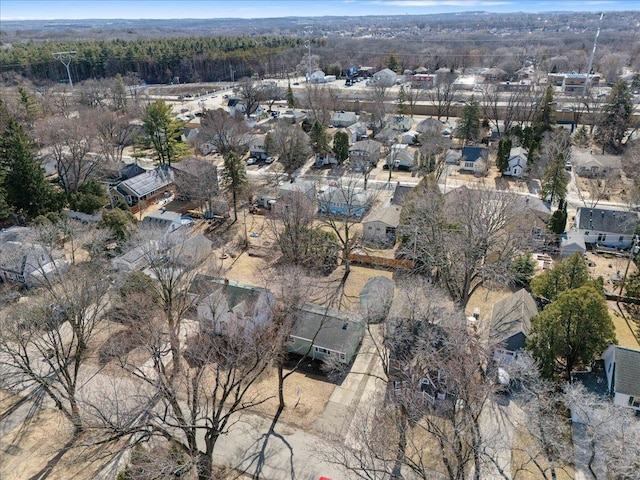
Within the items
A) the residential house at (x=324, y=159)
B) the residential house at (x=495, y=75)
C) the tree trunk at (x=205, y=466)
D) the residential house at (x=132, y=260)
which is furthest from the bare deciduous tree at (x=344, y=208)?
the residential house at (x=495, y=75)

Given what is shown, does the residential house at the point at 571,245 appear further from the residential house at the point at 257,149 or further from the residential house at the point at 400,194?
the residential house at the point at 257,149

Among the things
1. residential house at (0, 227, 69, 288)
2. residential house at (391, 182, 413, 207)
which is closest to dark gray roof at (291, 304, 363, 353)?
residential house at (0, 227, 69, 288)

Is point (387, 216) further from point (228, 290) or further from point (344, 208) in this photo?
point (228, 290)

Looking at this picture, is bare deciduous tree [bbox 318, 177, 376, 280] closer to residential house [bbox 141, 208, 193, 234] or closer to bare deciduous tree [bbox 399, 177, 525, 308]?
bare deciduous tree [bbox 399, 177, 525, 308]

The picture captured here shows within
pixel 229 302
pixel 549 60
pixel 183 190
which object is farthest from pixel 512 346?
pixel 549 60

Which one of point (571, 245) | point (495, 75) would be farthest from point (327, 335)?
point (495, 75)

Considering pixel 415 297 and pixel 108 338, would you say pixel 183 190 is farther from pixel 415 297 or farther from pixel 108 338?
pixel 415 297
